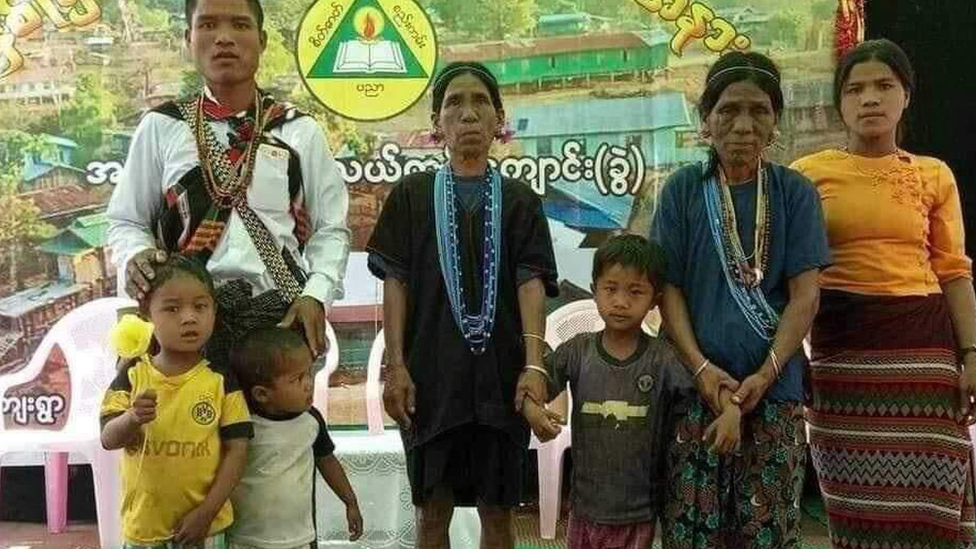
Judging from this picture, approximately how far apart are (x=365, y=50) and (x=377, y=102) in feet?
0.77

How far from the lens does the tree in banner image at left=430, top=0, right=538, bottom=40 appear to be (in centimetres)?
421

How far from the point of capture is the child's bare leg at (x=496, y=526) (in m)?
2.38

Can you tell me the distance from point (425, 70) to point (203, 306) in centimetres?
239

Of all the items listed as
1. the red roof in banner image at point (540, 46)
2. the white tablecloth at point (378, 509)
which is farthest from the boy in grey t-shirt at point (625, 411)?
the red roof in banner image at point (540, 46)

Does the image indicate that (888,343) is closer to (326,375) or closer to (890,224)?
(890,224)

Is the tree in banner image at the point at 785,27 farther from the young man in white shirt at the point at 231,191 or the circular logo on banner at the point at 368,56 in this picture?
the young man in white shirt at the point at 231,191

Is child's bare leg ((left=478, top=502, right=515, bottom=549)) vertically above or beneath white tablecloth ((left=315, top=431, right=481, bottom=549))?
above

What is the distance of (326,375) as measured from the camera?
13.6 feet

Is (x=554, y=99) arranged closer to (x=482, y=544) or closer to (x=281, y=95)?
(x=281, y=95)

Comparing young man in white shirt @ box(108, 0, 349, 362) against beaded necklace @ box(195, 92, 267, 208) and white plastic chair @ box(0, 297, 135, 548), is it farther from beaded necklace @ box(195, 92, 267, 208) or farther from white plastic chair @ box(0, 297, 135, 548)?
white plastic chair @ box(0, 297, 135, 548)

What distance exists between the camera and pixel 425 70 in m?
4.24

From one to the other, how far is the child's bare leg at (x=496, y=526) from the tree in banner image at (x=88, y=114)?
2685mm

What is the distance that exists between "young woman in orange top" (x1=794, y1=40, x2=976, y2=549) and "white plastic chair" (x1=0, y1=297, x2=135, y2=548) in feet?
9.22

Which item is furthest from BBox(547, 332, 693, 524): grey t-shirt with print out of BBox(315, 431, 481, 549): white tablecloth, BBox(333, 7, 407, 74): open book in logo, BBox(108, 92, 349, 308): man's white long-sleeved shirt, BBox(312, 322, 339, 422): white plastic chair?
BBox(333, 7, 407, 74): open book in logo
